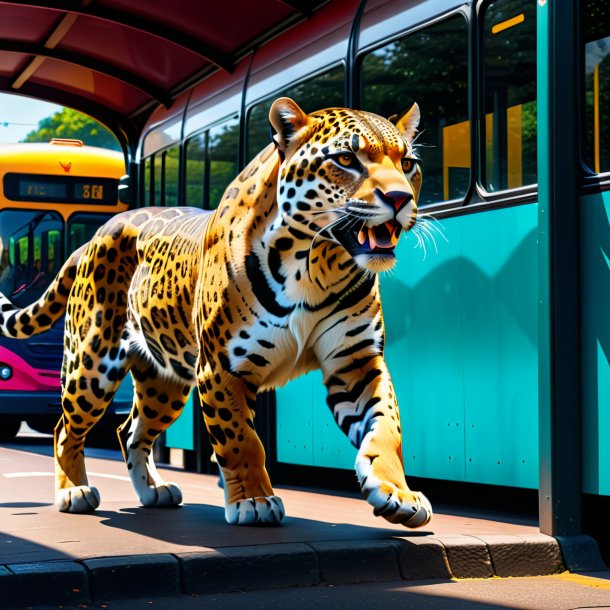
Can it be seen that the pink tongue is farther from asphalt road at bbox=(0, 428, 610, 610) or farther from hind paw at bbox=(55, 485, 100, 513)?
hind paw at bbox=(55, 485, 100, 513)

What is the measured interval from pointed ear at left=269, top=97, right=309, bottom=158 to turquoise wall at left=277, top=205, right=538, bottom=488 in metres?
1.68

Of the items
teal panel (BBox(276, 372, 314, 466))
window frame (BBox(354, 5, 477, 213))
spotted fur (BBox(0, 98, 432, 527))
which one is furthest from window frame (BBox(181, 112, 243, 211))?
spotted fur (BBox(0, 98, 432, 527))

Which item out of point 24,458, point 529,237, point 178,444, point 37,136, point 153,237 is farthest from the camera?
point 37,136

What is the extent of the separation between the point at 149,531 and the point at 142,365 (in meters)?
1.69

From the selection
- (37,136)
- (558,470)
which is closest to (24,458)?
(558,470)

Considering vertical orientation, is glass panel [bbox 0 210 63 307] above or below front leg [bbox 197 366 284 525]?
above

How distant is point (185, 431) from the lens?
12453 millimetres

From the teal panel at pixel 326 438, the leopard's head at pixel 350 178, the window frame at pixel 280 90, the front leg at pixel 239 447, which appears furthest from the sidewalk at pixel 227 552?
the window frame at pixel 280 90

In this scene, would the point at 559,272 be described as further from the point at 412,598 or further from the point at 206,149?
the point at 206,149

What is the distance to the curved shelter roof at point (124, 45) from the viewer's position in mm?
10828

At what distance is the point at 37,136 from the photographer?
293 ft

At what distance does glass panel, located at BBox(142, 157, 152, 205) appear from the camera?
46.0 ft

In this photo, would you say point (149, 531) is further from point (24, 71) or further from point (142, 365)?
point (24, 71)

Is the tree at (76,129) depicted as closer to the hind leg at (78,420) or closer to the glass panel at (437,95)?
the glass panel at (437,95)
